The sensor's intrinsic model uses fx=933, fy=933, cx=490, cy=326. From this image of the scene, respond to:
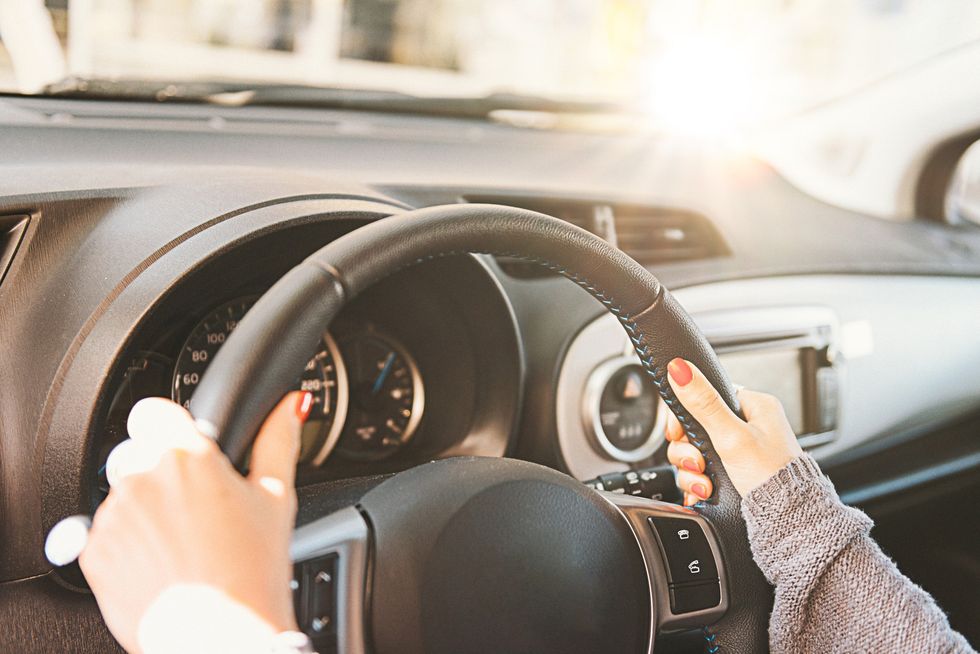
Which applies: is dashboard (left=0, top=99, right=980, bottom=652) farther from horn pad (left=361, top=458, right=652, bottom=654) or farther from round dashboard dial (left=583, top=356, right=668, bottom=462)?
horn pad (left=361, top=458, right=652, bottom=654)

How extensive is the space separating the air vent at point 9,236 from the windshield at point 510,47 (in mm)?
451

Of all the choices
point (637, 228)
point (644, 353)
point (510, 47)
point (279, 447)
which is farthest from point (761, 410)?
point (510, 47)

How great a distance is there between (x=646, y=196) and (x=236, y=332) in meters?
1.27

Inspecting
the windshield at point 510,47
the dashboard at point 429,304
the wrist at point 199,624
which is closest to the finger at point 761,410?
the dashboard at point 429,304

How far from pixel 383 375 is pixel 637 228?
62cm

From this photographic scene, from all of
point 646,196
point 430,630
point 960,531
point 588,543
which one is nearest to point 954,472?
point 960,531

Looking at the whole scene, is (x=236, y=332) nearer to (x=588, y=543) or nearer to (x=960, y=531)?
(x=588, y=543)

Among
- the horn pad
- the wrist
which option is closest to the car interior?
the horn pad

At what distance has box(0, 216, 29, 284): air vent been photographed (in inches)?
47.0

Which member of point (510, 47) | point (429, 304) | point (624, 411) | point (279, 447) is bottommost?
point (624, 411)

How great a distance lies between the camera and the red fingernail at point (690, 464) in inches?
44.4

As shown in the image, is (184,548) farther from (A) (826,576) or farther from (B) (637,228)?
(B) (637,228)

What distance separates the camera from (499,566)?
0.96 m

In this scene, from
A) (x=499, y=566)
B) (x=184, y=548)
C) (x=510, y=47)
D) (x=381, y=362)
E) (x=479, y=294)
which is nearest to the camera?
(x=184, y=548)
